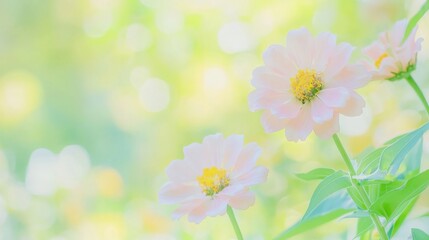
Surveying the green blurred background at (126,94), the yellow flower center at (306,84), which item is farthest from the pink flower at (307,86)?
the green blurred background at (126,94)

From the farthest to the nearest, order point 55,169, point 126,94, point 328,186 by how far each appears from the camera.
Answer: point 126,94, point 55,169, point 328,186

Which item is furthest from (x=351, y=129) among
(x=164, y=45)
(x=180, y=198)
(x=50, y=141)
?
(x=180, y=198)

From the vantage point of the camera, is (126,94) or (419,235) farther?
(126,94)

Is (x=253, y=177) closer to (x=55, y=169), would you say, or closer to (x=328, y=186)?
(x=328, y=186)

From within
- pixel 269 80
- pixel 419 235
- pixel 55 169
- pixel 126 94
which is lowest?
pixel 419 235

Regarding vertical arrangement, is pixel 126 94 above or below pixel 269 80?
above

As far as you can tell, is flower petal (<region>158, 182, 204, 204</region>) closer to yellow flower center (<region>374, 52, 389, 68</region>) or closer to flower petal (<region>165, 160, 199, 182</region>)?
flower petal (<region>165, 160, 199, 182</region>)

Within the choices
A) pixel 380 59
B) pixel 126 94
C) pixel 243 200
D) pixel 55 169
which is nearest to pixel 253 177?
pixel 243 200

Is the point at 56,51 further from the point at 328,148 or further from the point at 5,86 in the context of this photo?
the point at 328,148
